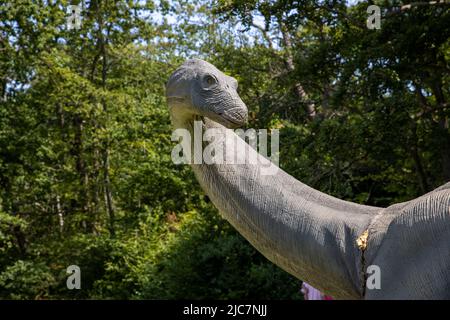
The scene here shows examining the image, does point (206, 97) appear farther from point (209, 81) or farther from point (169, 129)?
point (169, 129)

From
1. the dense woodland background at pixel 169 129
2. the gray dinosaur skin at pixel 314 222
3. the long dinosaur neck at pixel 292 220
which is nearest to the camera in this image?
the gray dinosaur skin at pixel 314 222

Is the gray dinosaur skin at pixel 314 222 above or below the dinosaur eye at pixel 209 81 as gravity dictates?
below

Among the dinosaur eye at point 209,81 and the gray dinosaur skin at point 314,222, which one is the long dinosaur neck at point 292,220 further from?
the dinosaur eye at point 209,81

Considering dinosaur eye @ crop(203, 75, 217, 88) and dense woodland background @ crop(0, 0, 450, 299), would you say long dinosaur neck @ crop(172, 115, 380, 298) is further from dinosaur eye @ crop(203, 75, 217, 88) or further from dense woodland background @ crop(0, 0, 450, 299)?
dense woodland background @ crop(0, 0, 450, 299)

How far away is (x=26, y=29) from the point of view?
1769cm

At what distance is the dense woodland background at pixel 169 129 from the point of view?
13.2 m

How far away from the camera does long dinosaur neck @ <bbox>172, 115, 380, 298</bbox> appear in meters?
2.95

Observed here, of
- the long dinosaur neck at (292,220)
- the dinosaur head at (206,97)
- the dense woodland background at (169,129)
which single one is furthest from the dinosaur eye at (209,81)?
the dense woodland background at (169,129)

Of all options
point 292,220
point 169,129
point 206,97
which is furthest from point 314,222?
point 169,129

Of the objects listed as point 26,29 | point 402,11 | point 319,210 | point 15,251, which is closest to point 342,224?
point 319,210

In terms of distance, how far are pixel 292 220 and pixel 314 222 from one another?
0.26 ft

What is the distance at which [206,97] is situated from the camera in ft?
10.1
